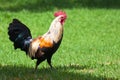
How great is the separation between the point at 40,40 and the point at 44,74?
751mm

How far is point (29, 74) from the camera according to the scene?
10.1m

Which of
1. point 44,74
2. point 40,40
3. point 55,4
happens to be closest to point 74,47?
point 40,40

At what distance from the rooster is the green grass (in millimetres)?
423

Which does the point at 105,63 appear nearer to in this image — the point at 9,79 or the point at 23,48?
the point at 23,48

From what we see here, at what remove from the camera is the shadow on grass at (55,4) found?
26766 mm

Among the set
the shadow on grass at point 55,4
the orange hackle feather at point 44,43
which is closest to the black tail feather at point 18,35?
the orange hackle feather at point 44,43

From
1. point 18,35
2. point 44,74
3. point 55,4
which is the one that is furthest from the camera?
point 55,4

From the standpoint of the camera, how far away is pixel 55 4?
90.8ft

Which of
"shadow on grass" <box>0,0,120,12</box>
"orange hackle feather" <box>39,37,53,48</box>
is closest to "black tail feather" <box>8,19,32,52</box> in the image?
"orange hackle feather" <box>39,37,53,48</box>

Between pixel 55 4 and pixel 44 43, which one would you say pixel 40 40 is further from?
pixel 55 4

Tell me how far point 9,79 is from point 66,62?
3425 millimetres

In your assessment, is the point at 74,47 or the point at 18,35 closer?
the point at 18,35

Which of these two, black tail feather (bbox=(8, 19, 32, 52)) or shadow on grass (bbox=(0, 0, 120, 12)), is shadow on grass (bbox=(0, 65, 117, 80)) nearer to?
black tail feather (bbox=(8, 19, 32, 52))

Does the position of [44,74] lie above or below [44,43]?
below
